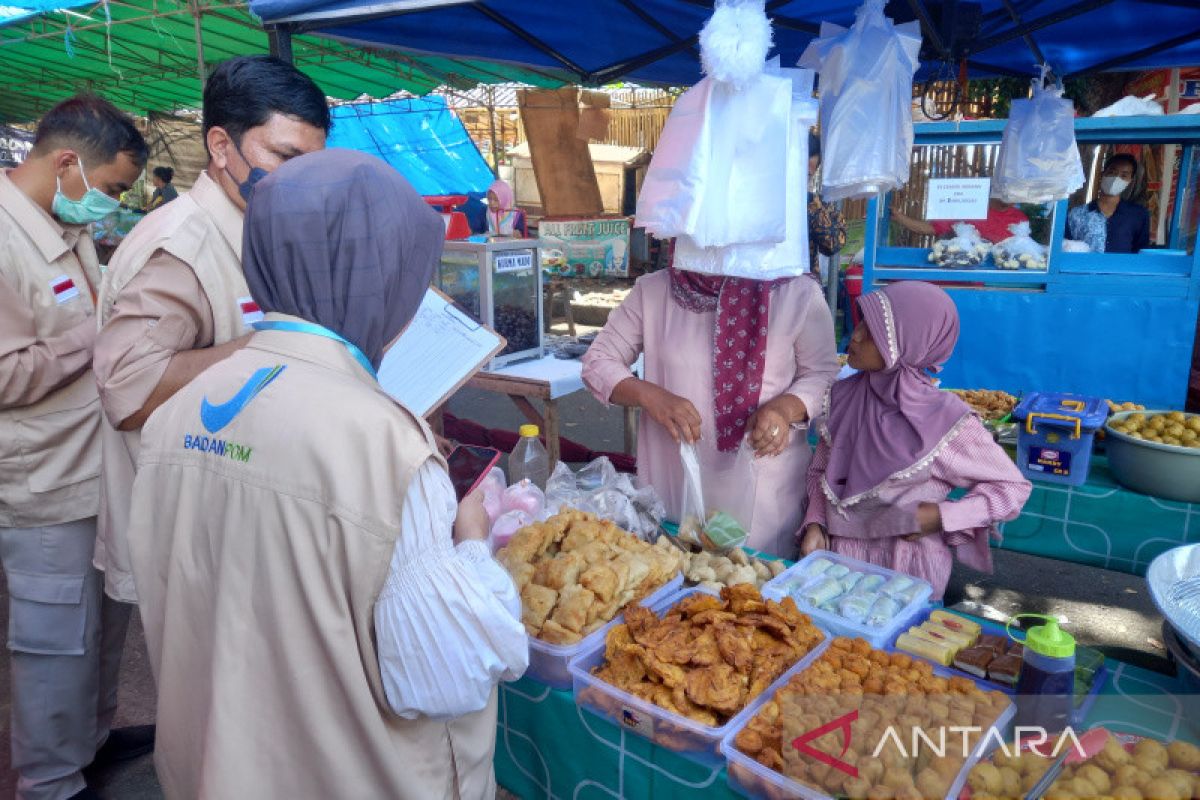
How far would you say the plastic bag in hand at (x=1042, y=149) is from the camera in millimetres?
4051

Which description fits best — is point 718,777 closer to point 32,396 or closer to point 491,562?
point 491,562

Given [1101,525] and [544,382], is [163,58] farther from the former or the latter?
[1101,525]

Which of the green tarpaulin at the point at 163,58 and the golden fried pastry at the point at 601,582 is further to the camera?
the green tarpaulin at the point at 163,58

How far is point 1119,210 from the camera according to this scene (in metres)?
5.38

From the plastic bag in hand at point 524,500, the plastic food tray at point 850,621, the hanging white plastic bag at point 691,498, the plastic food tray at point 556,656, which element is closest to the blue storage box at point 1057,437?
the plastic food tray at point 850,621

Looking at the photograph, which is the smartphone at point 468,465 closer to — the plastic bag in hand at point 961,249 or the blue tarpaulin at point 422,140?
the plastic bag in hand at point 961,249

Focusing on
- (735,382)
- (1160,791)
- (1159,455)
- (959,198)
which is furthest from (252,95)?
(959,198)

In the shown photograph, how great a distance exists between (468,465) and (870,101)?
184 cm

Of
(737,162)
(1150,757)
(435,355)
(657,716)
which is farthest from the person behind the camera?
(737,162)

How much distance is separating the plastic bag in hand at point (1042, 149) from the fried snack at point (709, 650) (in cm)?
367

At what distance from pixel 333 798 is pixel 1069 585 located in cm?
398

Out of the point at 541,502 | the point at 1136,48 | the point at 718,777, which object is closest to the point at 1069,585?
the point at 1136,48

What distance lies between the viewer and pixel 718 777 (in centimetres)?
128

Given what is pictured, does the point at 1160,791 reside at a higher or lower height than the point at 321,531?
lower
